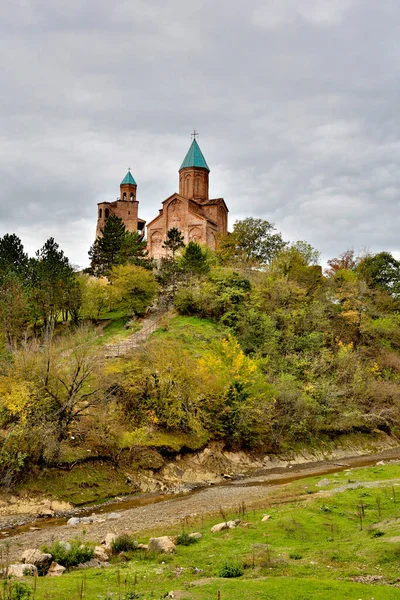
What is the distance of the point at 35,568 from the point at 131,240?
5062 cm

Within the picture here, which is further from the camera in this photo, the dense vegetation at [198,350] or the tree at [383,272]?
the tree at [383,272]

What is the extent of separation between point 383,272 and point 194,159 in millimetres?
38900

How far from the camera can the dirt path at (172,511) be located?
66.6ft

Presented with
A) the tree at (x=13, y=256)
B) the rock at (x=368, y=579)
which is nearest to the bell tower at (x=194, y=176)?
the tree at (x=13, y=256)

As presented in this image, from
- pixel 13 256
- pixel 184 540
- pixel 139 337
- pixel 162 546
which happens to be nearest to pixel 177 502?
pixel 184 540

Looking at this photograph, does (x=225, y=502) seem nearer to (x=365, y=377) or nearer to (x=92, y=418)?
(x=92, y=418)

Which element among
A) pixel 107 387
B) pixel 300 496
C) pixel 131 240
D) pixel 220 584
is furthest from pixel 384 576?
pixel 131 240

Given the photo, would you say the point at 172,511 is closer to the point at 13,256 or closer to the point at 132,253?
the point at 13,256

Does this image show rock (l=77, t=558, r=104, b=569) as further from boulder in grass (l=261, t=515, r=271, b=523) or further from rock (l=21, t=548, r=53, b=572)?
boulder in grass (l=261, t=515, r=271, b=523)

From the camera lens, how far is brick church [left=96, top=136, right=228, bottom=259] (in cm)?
8738

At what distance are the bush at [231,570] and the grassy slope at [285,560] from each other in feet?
0.62

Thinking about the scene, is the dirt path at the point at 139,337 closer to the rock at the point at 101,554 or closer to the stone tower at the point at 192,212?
the rock at the point at 101,554

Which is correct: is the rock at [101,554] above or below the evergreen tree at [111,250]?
below

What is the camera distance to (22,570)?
14.4 m
